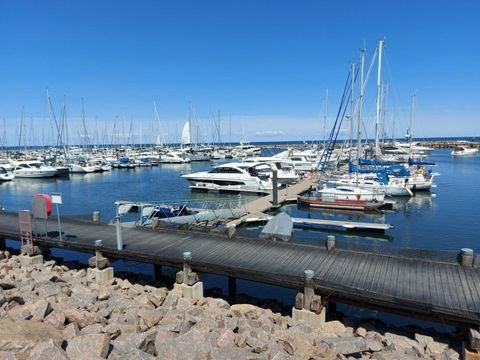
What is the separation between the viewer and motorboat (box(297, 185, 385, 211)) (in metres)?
30.5

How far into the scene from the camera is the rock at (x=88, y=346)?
697 centimetres

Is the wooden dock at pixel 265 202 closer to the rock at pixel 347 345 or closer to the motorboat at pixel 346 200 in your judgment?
the motorboat at pixel 346 200

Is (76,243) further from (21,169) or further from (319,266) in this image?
(21,169)

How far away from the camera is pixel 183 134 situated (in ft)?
366

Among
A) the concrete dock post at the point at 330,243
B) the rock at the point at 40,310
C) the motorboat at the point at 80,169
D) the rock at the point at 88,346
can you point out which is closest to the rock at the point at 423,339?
the concrete dock post at the point at 330,243

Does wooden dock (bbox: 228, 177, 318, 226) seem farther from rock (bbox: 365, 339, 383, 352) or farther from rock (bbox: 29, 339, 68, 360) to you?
rock (bbox: 29, 339, 68, 360)

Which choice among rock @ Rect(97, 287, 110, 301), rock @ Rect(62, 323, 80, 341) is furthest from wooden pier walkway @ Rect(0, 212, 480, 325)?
rock @ Rect(62, 323, 80, 341)

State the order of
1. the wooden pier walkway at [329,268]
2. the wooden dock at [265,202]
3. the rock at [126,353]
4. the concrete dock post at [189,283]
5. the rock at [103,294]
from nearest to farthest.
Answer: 1. the rock at [126,353]
2. the wooden pier walkway at [329,268]
3. the rock at [103,294]
4. the concrete dock post at [189,283]
5. the wooden dock at [265,202]

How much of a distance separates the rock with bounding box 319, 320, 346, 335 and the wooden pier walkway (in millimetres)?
798

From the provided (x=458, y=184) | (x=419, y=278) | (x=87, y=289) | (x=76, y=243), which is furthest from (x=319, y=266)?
(x=458, y=184)

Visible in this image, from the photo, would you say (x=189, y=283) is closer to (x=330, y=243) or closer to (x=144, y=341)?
(x=144, y=341)

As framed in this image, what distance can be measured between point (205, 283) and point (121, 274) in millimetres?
3758

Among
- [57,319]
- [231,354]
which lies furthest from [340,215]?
[57,319]

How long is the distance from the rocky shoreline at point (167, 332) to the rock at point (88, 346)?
0.02 m
